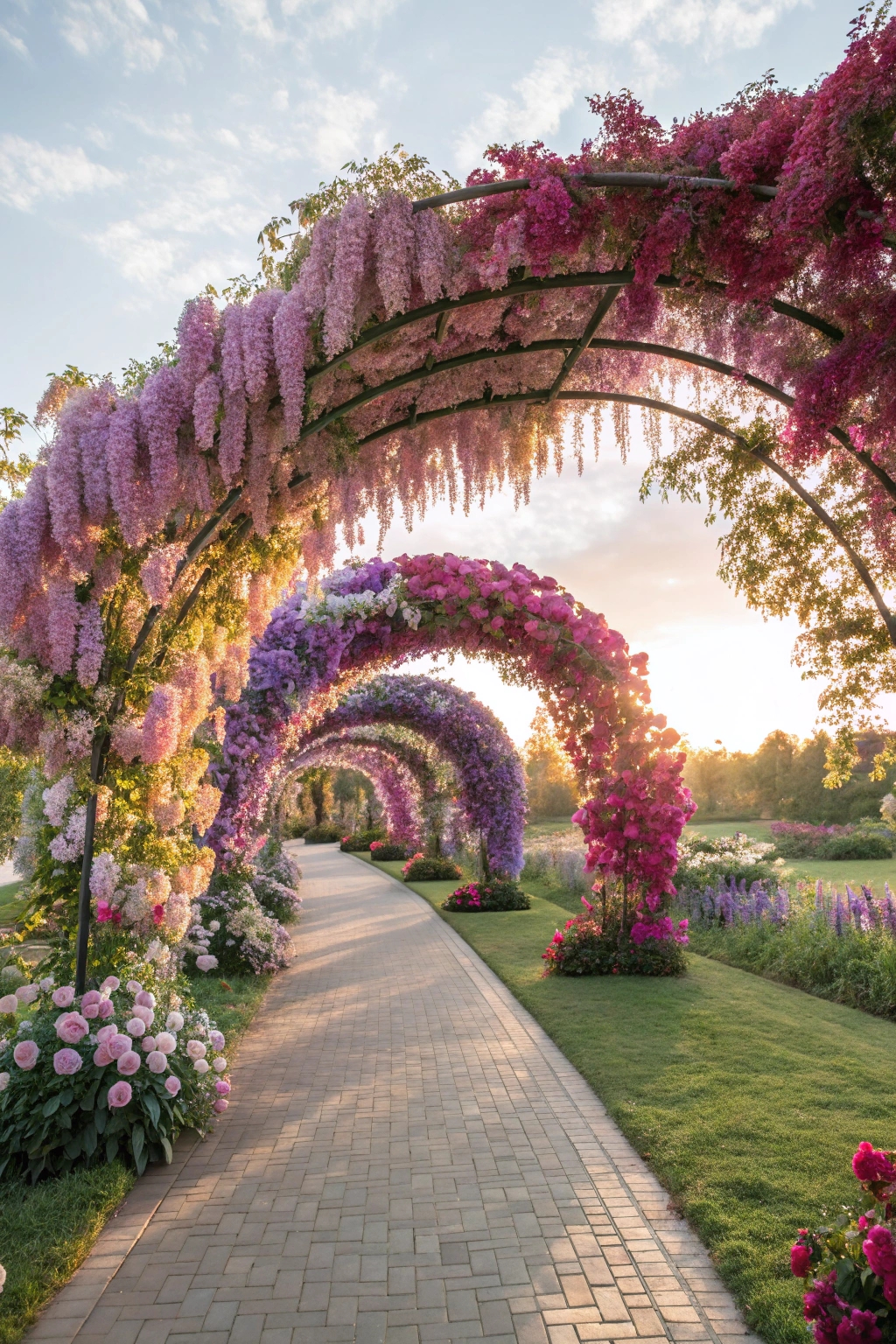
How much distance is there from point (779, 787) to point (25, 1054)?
34.0 m

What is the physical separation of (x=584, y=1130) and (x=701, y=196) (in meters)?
4.53

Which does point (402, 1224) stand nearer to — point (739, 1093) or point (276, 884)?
point (739, 1093)

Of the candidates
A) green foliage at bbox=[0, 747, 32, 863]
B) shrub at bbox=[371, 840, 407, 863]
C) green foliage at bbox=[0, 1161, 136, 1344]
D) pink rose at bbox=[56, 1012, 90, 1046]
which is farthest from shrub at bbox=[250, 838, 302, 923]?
shrub at bbox=[371, 840, 407, 863]

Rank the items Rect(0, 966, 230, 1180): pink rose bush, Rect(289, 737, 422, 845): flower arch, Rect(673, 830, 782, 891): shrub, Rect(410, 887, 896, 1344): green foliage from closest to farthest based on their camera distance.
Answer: Rect(410, 887, 896, 1344): green foliage < Rect(0, 966, 230, 1180): pink rose bush < Rect(673, 830, 782, 891): shrub < Rect(289, 737, 422, 845): flower arch

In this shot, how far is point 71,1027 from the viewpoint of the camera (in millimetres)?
4137

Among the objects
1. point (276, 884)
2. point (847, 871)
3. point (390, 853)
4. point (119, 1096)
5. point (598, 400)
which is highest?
point (598, 400)

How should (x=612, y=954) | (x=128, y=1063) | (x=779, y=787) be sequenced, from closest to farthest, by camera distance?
(x=128, y=1063) < (x=612, y=954) < (x=779, y=787)

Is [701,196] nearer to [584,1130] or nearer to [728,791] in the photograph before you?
[584,1130]

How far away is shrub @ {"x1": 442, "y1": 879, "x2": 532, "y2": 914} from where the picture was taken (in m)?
14.2

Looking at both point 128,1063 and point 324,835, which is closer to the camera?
point 128,1063

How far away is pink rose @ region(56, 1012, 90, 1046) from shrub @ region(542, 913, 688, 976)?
216 inches

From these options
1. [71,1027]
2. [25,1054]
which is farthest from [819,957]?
[25,1054]

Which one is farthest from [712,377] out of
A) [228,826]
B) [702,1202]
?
[228,826]

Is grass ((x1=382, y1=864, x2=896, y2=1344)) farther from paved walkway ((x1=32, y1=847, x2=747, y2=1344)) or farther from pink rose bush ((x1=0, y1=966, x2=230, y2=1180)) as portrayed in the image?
pink rose bush ((x1=0, y1=966, x2=230, y2=1180))
